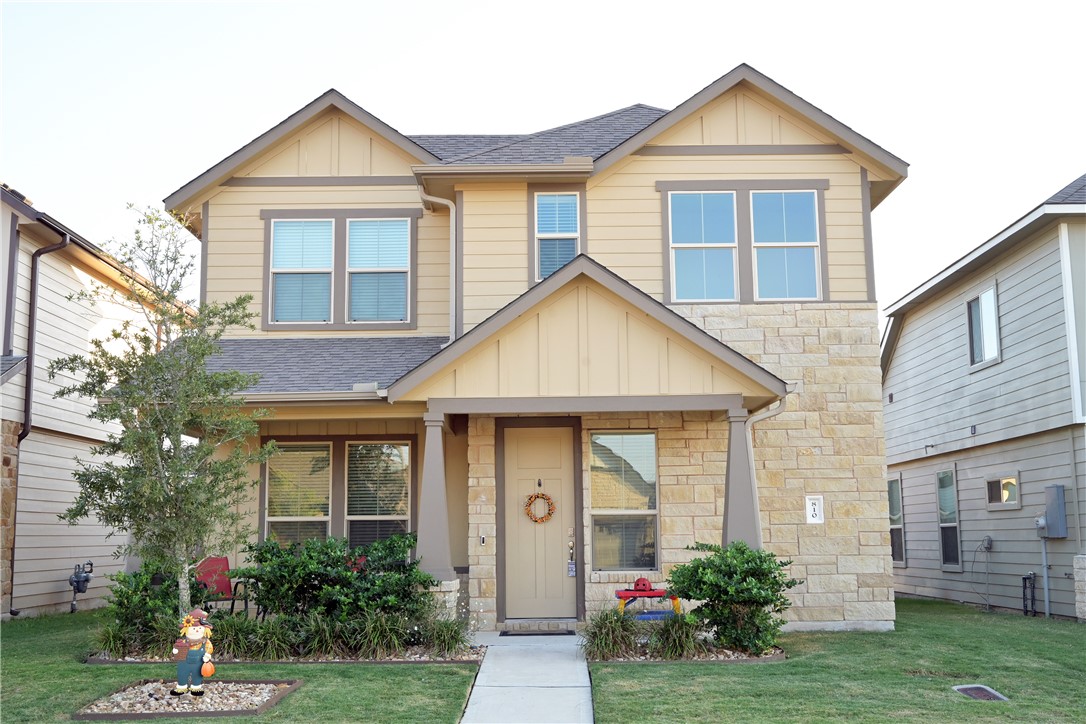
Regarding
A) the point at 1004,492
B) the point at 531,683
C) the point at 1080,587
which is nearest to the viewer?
the point at 531,683

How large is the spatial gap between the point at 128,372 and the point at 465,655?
13.3ft

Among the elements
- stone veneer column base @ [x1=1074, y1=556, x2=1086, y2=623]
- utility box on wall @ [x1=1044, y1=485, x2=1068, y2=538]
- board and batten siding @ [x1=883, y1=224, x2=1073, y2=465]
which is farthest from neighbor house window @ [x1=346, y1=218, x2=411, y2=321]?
stone veneer column base @ [x1=1074, y1=556, x2=1086, y2=623]

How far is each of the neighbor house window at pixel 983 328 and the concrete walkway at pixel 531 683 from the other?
885 centimetres

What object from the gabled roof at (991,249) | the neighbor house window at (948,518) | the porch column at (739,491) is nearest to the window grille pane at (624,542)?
the porch column at (739,491)

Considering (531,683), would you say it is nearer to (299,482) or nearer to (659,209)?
(299,482)

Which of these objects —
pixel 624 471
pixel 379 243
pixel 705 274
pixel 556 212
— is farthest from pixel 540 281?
pixel 379 243

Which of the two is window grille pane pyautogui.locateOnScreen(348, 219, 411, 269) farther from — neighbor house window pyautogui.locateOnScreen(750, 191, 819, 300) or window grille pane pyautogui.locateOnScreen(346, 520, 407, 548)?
neighbor house window pyautogui.locateOnScreen(750, 191, 819, 300)

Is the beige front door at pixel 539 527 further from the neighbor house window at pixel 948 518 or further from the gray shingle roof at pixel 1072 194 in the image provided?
the neighbor house window at pixel 948 518

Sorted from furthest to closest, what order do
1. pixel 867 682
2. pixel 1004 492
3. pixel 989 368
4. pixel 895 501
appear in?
pixel 895 501, pixel 989 368, pixel 1004 492, pixel 867 682

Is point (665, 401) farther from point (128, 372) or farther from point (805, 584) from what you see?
point (128, 372)

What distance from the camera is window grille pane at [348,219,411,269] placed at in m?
13.4

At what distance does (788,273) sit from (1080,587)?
5.63 m

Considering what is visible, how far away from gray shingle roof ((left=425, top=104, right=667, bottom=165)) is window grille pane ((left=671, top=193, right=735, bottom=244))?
1.19 metres

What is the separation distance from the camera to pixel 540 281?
11305 mm
